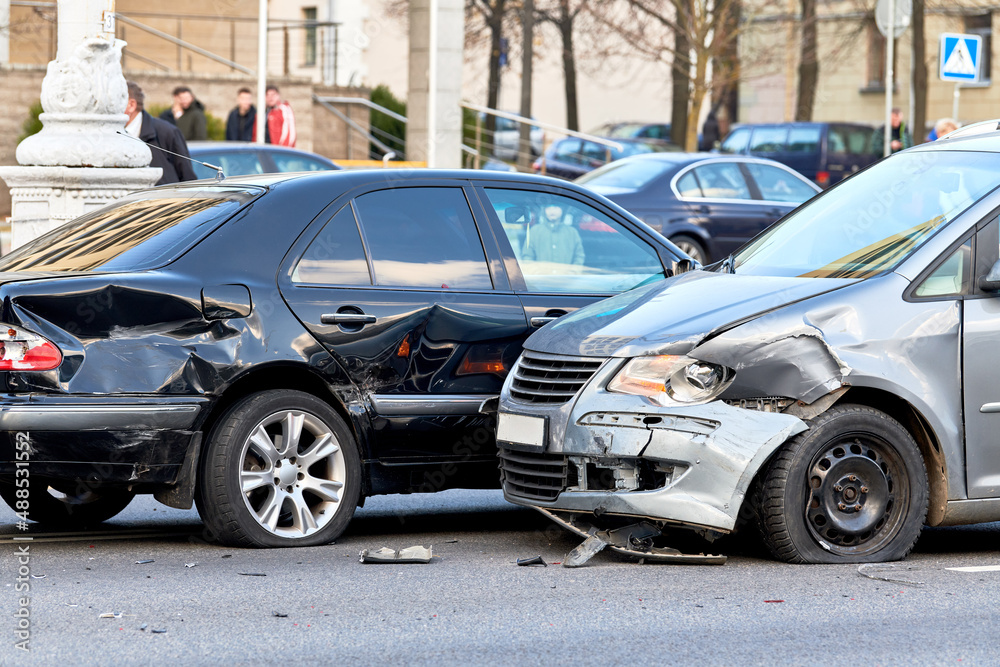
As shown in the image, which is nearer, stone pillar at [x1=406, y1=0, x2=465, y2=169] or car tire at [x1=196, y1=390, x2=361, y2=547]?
car tire at [x1=196, y1=390, x2=361, y2=547]

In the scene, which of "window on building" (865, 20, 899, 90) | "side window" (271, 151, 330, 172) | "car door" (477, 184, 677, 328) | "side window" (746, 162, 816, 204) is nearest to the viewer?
"car door" (477, 184, 677, 328)

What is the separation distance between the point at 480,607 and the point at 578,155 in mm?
25069

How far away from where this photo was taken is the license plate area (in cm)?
592

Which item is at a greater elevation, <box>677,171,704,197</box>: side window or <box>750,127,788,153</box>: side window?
<box>750,127,788,153</box>: side window

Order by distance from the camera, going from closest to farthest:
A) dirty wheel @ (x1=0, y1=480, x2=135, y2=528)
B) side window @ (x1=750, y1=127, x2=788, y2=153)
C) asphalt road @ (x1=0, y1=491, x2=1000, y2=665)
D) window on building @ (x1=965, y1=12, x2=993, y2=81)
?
1. asphalt road @ (x1=0, y1=491, x2=1000, y2=665)
2. dirty wheel @ (x1=0, y1=480, x2=135, y2=528)
3. side window @ (x1=750, y1=127, x2=788, y2=153)
4. window on building @ (x1=965, y1=12, x2=993, y2=81)

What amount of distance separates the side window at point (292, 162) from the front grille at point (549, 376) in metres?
8.73

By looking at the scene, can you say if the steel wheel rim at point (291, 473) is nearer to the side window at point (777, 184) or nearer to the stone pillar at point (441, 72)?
the side window at point (777, 184)

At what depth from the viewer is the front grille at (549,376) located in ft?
19.3

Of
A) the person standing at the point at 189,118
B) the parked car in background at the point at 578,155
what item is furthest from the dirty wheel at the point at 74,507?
the parked car in background at the point at 578,155

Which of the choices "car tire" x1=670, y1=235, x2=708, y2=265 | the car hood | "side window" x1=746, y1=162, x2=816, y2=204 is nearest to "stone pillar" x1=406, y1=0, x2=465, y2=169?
"side window" x1=746, y1=162, x2=816, y2=204

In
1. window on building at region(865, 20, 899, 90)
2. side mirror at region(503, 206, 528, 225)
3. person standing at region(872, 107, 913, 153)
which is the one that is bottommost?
side mirror at region(503, 206, 528, 225)

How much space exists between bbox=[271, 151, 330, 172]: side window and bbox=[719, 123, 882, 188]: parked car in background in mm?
16308

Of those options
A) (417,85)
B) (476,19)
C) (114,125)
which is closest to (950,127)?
(417,85)

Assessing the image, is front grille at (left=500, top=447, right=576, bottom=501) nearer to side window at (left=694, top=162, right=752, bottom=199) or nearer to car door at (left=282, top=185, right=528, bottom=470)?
car door at (left=282, top=185, right=528, bottom=470)
